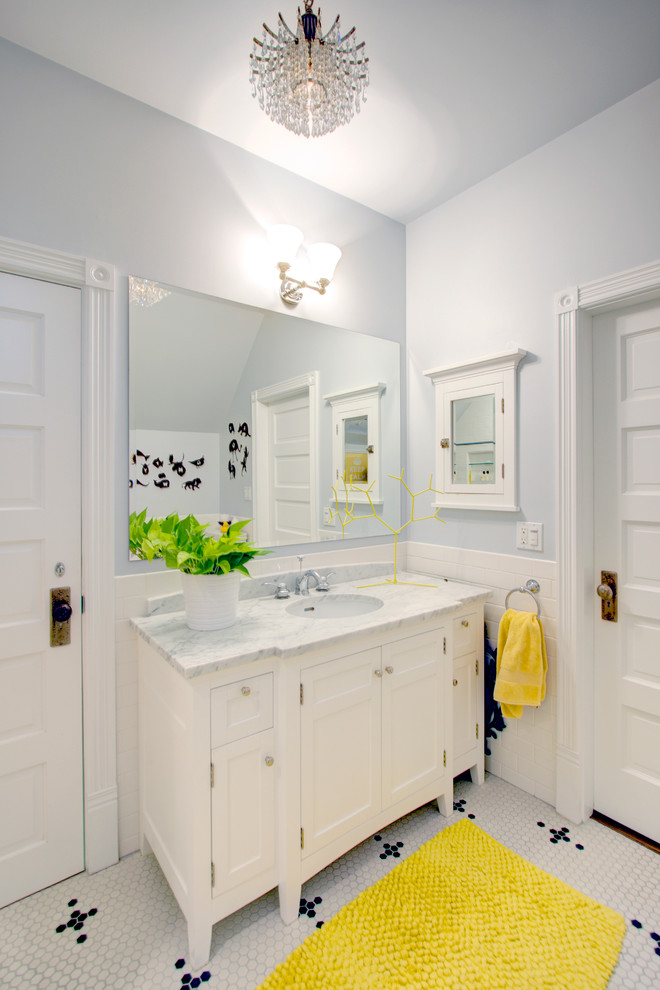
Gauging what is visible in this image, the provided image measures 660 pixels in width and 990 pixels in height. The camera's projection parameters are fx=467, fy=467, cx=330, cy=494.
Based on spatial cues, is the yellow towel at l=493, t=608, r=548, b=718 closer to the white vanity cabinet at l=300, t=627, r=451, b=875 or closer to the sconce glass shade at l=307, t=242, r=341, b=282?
the white vanity cabinet at l=300, t=627, r=451, b=875

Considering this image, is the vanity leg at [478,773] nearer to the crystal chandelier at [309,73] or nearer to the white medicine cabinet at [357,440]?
the white medicine cabinet at [357,440]

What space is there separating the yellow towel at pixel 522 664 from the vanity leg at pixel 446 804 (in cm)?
41

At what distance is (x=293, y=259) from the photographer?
1.96 meters

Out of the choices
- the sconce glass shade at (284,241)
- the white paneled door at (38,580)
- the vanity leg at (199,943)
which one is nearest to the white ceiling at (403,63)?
the sconce glass shade at (284,241)

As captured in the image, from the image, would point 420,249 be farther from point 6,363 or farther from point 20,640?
point 20,640

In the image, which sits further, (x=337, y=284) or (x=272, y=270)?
(x=337, y=284)

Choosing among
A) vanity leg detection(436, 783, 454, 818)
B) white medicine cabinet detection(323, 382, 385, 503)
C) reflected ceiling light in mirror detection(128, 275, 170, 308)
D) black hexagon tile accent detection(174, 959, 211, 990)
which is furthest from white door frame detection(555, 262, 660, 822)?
reflected ceiling light in mirror detection(128, 275, 170, 308)

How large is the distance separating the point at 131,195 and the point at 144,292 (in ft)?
1.10

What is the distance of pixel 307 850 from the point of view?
1.42m

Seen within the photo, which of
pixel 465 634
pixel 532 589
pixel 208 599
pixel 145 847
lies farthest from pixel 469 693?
pixel 145 847

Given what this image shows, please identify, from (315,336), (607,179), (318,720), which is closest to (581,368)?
(607,179)

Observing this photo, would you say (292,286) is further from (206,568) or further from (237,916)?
(237,916)

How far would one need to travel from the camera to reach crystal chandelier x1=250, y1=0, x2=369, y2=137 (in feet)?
4.21

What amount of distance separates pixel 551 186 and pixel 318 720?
86.1 inches
